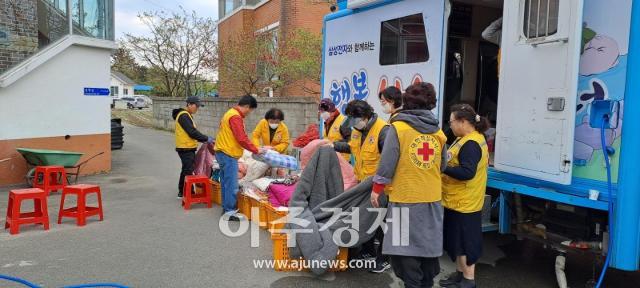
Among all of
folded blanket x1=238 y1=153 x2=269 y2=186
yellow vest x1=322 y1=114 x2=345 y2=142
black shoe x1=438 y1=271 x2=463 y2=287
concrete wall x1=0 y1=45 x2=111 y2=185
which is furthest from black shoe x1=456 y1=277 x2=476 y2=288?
concrete wall x1=0 y1=45 x2=111 y2=185

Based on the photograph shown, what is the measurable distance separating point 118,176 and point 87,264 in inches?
222

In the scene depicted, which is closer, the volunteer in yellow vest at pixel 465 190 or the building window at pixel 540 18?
the building window at pixel 540 18

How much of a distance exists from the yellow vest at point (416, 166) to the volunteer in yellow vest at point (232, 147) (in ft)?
9.70

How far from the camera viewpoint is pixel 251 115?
14078 millimetres

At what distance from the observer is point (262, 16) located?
18906 millimetres

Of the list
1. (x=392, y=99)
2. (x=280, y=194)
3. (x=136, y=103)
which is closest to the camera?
(x=392, y=99)

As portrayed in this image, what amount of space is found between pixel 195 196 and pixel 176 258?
2485 mm

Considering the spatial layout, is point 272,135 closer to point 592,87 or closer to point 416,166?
point 416,166

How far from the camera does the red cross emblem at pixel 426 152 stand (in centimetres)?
344

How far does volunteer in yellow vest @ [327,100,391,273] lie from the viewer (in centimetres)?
448

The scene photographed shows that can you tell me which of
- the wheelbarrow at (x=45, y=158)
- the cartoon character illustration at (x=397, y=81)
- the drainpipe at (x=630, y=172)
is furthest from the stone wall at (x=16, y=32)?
the drainpipe at (x=630, y=172)

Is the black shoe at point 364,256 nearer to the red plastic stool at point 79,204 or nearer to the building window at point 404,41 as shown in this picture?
the building window at point 404,41

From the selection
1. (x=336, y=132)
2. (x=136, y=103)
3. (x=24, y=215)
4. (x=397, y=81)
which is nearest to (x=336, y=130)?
(x=336, y=132)

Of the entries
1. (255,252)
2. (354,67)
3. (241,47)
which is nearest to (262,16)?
(241,47)
